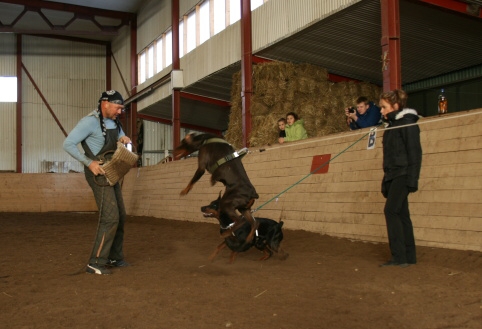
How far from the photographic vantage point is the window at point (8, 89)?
25.3 meters

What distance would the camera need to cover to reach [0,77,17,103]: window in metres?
25.3

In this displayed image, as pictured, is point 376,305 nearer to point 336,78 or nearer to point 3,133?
point 336,78

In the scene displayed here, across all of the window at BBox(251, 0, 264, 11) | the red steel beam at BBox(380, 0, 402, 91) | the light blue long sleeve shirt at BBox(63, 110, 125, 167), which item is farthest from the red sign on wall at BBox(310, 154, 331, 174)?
the window at BBox(251, 0, 264, 11)

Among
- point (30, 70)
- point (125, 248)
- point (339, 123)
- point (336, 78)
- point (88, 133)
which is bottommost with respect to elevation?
point (125, 248)

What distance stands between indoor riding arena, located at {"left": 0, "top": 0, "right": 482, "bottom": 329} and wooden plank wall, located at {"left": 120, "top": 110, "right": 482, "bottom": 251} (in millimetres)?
22

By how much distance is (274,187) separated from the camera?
358 inches

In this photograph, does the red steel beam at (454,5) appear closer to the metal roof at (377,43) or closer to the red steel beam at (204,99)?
the metal roof at (377,43)

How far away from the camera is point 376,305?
3.76 metres

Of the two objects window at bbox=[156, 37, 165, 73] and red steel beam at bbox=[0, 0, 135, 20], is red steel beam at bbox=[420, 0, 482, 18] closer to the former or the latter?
window at bbox=[156, 37, 165, 73]

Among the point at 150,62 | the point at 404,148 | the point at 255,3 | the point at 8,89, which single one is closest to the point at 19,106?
the point at 8,89

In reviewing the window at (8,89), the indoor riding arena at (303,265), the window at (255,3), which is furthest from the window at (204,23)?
the window at (8,89)

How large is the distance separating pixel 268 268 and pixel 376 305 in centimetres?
169

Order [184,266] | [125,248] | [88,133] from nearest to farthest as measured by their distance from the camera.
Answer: [88,133] < [184,266] < [125,248]

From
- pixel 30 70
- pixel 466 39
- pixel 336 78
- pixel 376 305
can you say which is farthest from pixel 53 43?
pixel 376 305
